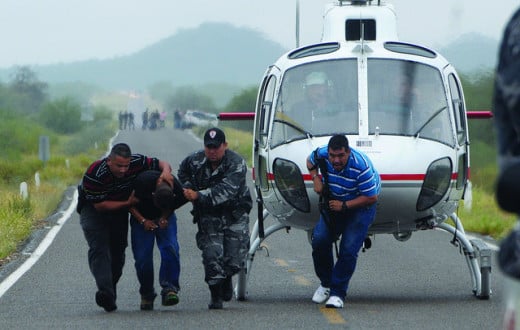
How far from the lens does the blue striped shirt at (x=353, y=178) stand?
39.5 feet

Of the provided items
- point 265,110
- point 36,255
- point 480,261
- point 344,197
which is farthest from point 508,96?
point 36,255

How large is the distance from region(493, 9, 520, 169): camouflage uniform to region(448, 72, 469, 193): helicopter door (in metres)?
9.42

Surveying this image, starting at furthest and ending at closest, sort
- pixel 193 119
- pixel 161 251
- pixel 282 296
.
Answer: pixel 193 119
pixel 282 296
pixel 161 251

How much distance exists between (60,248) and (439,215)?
8797mm

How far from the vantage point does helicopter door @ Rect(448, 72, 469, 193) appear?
13.1 metres

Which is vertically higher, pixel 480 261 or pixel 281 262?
pixel 480 261

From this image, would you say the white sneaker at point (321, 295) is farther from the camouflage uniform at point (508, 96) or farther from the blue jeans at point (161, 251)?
the camouflage uniform at point (508, 96)

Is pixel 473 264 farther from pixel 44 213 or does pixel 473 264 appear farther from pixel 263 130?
pixel 44 213

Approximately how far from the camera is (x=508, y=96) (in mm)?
3555

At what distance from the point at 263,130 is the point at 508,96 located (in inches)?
392

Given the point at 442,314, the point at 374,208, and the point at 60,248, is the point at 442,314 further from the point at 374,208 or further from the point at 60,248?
the point at 60,248

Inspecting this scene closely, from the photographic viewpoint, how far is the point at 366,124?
13.0 m

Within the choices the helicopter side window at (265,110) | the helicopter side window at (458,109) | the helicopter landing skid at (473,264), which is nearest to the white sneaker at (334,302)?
the helicopter landing skid at (473,264)

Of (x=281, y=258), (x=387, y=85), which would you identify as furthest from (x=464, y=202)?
(x=387, y=85)
